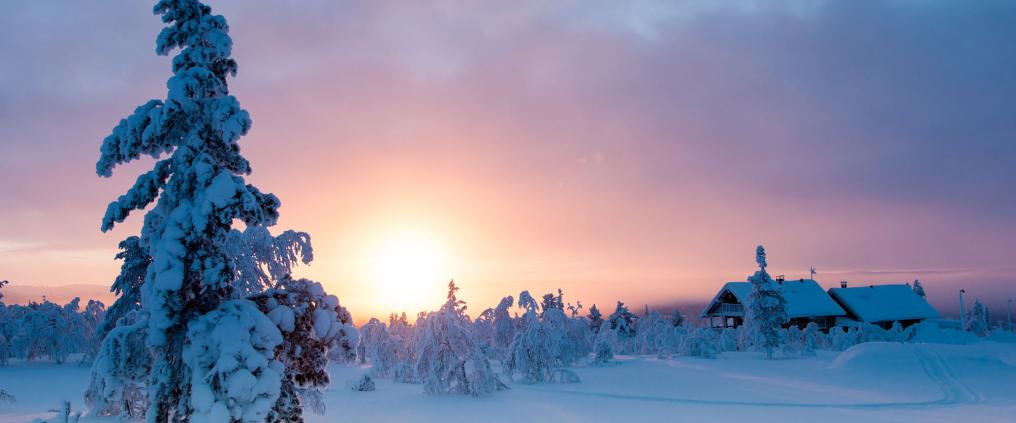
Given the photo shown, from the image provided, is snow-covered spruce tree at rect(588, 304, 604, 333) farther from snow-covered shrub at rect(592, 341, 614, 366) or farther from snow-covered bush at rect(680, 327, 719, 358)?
snow-covered shrub at rect(592, 341, 614, 366)

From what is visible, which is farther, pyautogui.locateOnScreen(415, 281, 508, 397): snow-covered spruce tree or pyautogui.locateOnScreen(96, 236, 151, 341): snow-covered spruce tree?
pyautogui.locateOnScreen(415, 281, 508, 397): snow-covered spruce tree

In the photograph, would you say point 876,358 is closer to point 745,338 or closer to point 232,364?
point 745,338

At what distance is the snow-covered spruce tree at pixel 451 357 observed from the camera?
26047 millimetres

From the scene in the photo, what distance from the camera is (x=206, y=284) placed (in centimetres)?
820

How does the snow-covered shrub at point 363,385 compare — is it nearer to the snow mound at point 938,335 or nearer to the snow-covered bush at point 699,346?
the snow-covered bush at point 699,346

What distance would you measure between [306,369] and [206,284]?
1.84 m

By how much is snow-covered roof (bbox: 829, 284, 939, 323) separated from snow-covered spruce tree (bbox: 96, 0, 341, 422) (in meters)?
72.2

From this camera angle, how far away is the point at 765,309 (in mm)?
50062

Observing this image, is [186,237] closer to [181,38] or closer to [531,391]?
[181,38]

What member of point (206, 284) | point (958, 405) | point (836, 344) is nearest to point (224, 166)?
point (206, 284)

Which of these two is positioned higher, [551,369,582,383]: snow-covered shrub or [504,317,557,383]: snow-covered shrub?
[504,317,557,383]: snow-covered shrub

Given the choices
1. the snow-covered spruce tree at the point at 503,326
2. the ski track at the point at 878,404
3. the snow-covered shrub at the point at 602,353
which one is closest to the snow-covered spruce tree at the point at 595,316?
the snow-covered shrub at the point at 602,353

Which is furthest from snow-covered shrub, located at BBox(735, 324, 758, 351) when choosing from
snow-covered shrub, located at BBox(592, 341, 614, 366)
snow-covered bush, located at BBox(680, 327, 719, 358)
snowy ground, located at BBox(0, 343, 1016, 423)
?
snow-covered shrub, located at BBox(592, 341, 614, 366)

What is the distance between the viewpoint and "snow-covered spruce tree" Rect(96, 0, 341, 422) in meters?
7.47
